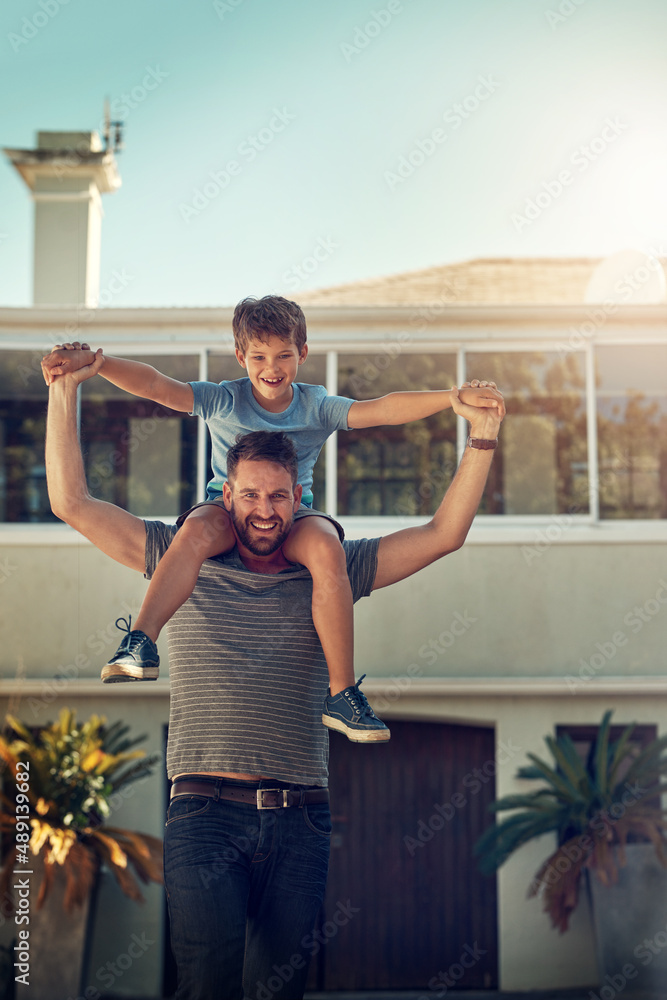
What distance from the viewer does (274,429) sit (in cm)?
322

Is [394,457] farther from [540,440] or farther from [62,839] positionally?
[62,839]

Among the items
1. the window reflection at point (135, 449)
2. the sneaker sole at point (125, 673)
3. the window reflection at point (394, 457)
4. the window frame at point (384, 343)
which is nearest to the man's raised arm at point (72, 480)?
the sneaker sole at point (125, 673)

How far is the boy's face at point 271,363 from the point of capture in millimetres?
3088

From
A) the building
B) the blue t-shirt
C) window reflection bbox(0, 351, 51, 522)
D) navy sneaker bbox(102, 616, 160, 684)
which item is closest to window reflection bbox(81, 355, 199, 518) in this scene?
the building

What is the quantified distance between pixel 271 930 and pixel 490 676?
7.64 metres

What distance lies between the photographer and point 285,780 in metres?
2.69

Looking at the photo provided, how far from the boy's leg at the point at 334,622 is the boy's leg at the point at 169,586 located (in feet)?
0.78

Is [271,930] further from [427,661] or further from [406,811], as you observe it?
[406,811]

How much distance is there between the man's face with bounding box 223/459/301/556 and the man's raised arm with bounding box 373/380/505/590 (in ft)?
1.08

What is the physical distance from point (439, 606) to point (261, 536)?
7381 millimetres

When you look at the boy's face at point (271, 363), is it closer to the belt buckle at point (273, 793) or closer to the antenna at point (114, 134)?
the belt buckle at point (273, 793)

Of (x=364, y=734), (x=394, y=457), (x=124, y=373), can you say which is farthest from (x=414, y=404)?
(x=394, y=457)

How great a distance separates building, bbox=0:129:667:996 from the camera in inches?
394

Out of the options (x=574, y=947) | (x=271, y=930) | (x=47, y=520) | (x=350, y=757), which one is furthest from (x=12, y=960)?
(x=271, y=930)
